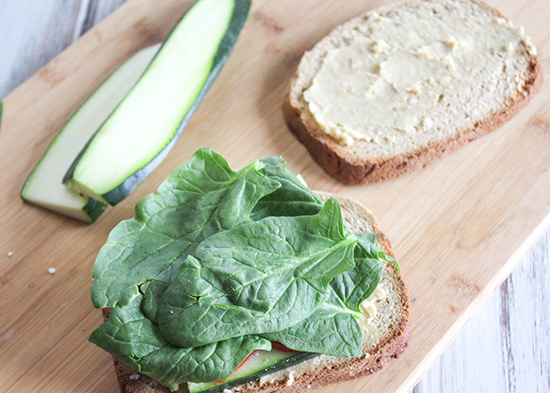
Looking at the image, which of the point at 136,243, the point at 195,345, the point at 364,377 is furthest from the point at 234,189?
the point at 364,377

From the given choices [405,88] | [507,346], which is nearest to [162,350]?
[507,346]

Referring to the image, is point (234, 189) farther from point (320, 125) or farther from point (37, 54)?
point (37, 54)

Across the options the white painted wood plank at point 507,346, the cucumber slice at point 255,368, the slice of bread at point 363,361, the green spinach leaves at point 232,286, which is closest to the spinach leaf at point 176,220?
the green spinach leaves at point 232,286

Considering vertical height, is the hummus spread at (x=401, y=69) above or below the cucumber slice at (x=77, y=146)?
below

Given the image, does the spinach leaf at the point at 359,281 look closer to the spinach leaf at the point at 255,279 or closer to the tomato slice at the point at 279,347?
the spinach leaf at the point at 255,279

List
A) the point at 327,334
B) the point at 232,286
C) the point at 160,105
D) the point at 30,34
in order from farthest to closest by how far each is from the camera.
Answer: the point at 30,34 < the point at 160,105 < the point at 327,334 < the point at 232,286

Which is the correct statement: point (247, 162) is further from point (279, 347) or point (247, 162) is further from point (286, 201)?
point (279, 347)
